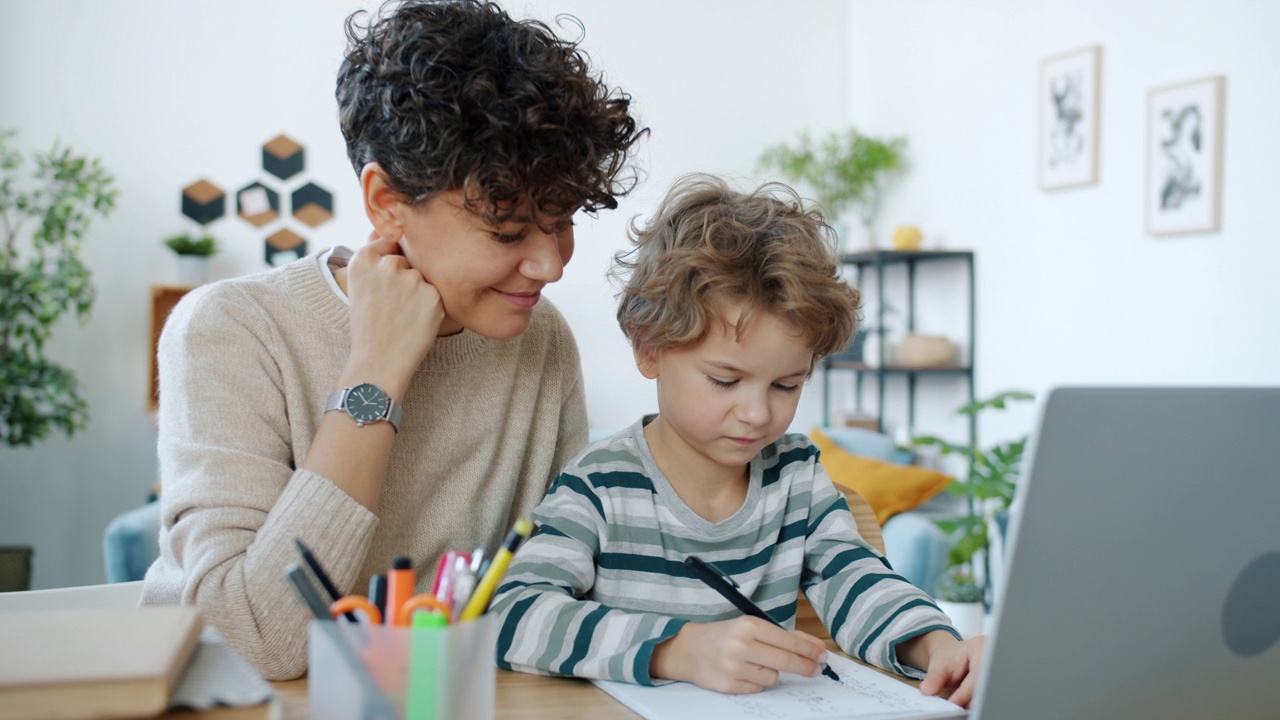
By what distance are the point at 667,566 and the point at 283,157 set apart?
3817 millimetres

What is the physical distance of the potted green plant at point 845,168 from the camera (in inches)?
189

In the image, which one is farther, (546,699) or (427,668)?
(546,699)

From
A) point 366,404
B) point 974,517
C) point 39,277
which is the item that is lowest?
point 974,517

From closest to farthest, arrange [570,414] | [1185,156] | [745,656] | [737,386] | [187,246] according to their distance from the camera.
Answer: [745,656]
[737,386]
[570,414]
[1185,156]
[187,246]

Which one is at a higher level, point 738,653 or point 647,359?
point 647,359

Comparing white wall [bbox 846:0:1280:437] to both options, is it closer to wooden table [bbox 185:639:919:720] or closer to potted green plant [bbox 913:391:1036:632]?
potted green plant [bbox 913:391:1036:632]

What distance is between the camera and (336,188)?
177 inches

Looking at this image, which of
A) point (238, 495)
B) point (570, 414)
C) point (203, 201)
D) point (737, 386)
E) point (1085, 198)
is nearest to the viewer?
point (238, 495)

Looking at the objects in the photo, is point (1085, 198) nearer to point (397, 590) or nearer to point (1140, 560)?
point (1140, 560)

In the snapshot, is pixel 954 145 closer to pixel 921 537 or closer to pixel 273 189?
pixel 921 537

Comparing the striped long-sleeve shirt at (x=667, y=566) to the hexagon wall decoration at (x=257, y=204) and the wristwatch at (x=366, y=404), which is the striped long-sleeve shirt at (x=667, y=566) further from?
the hexagon wall decoration at (x=257, y=204)

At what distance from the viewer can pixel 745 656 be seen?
77 cm

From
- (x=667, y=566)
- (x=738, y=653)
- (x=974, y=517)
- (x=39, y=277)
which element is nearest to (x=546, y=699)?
(x=738, y=653)

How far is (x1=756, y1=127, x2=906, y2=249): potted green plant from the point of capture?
15.8ft
